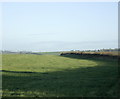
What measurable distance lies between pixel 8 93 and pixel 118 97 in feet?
15.3

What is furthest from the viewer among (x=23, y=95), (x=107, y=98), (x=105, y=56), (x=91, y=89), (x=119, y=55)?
(x=105, y=56)

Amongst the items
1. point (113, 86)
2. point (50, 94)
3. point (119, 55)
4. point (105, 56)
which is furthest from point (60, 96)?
point (105, 56)

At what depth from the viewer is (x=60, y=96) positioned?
288 inches

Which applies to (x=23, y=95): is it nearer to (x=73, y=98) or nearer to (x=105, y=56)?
(x=73, y=98)

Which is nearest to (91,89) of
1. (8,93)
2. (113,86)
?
(113,86)

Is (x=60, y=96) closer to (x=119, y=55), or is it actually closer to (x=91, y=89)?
(x=91, y=89)

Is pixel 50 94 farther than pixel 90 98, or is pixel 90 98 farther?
pixel 50 94

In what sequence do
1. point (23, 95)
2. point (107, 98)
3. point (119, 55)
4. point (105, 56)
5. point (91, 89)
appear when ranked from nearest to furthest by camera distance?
point (107, 98) → point (23, 95) → point (91, 89) → point (119, 55) → point (105, 56)

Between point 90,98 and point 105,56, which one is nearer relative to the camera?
point 90,98

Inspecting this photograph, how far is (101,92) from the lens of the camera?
7859 mm

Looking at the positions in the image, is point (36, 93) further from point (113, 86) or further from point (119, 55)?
point (119, 55)

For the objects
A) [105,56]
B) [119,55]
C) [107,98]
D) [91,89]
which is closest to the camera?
[107,98]

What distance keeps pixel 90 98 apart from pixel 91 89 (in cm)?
138

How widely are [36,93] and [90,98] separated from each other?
236cm
